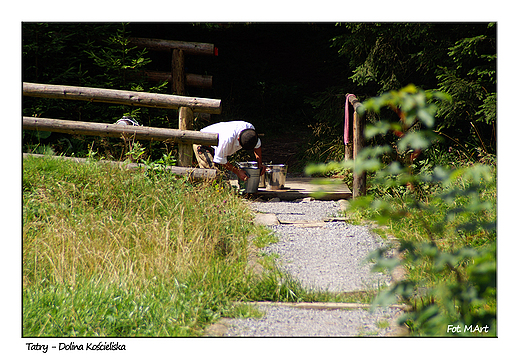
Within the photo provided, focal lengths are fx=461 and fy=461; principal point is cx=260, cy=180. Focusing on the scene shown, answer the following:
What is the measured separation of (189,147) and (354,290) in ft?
11.1

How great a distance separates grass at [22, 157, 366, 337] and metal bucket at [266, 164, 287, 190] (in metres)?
2.16

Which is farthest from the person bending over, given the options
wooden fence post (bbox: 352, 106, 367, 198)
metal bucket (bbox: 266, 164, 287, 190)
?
wooden fence post (bbox: 352, 106, 367, 198)

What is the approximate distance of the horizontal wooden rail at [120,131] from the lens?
6.07m

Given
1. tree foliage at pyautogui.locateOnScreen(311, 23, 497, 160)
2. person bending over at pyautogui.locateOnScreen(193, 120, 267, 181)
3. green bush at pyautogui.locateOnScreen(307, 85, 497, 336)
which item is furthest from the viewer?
tree foliage at pyautogui.locateOnScreen(311, 23, 497, 160)

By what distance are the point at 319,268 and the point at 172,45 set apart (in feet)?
21.9

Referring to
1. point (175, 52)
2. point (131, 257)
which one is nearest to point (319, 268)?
point (131, 257)

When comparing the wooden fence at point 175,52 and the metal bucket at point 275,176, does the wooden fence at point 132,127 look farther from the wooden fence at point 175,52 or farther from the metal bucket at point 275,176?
the wooden fence at point 175,52

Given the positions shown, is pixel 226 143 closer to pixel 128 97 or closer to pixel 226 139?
pixel 226 139

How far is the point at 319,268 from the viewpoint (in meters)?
4.27

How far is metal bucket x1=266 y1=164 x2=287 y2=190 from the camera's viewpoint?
7621 mm
